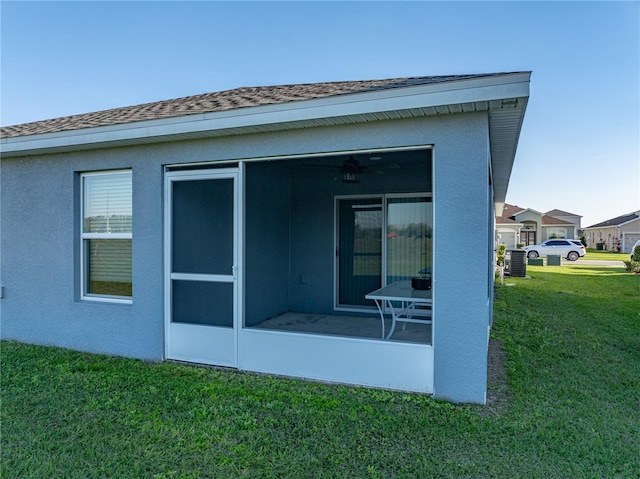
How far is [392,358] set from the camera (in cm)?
423

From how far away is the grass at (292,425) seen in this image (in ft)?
9.32

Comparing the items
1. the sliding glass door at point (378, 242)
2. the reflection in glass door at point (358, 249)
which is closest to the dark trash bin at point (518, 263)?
the sliding glass door at point (378, 242)

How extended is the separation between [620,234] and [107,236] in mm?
48109

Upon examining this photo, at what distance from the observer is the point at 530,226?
41.6 meters

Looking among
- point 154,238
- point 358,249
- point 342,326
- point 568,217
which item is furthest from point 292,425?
point 568,217

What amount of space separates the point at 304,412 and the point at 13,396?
2886mm

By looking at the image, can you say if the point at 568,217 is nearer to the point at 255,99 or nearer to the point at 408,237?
the point at 408,237

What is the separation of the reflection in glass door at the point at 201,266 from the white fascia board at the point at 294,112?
63 centimetres

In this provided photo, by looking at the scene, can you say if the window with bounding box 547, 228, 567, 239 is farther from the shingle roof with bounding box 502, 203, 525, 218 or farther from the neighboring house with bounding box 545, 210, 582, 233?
the neighboring house with bounding box 545, 210, 582, 233

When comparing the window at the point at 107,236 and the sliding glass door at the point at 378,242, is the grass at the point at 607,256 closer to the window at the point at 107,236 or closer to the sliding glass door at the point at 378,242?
the sliding glass door at the point at 378,242

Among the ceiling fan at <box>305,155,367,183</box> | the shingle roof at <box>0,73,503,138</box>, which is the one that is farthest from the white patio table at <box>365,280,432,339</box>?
the shingle roof at <box>0,73,503,138</box>

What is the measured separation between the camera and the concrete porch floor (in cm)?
601

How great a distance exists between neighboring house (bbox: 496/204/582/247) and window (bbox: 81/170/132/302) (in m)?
33.3

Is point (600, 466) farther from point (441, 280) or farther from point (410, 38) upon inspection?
point (410, 38)
